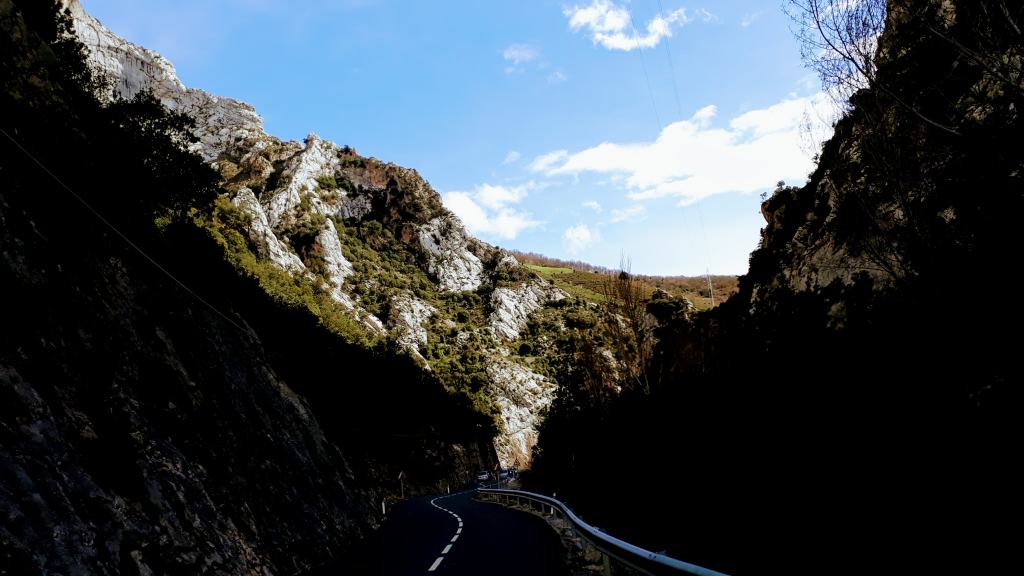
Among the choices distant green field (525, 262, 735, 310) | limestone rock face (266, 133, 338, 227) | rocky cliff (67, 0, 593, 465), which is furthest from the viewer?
distant green field (525, 262, 735, 310)

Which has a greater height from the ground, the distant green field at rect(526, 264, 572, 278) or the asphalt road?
the distant green field at rect(526, 264, 572, 278)

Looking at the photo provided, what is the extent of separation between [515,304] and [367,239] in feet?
96.5

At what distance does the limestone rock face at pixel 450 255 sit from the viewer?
95000mm

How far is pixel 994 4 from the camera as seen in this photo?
971 centimetres

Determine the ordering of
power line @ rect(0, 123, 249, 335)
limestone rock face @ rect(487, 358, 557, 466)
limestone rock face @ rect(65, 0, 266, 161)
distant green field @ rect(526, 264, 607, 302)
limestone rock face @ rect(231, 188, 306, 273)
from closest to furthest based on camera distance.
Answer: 1. power line @ rect(0, 123, 249, 335)
2. limestone rock face @ rect(231, 188, 306, 273)
3. limestone rock face @ rect(487, 358, 557, 466)
4. limestone rock face @ rect(65, 0, 266, 161)
5. distant green field @ rect(526, 264, 607, 302)

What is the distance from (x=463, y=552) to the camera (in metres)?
11.4

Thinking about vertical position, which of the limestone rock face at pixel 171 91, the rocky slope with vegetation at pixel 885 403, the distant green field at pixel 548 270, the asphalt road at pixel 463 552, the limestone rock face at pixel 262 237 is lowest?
the asphalt road at pixel 463 552

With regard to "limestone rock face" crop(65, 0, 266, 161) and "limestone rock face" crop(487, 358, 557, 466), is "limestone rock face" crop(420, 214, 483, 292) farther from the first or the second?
"limestone rock face" crop(65, 0, 266, 161)

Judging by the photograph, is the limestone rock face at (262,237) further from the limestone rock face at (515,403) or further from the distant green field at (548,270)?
the distant green field at (548,270)

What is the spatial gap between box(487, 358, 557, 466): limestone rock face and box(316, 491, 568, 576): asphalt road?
193 ft

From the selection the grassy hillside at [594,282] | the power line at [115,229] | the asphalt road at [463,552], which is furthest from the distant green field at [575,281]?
the power line at [115,229]

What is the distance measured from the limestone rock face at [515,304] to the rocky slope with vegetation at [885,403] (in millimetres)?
68743

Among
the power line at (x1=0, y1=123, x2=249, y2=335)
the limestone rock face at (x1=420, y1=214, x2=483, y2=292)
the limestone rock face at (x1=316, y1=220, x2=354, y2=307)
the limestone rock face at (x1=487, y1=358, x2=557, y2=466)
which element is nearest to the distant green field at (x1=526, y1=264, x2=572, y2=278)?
the limestone rock face at (x1=420, y1=214, x2=483, y2=292)

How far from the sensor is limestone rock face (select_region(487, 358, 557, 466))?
75.8 metres
